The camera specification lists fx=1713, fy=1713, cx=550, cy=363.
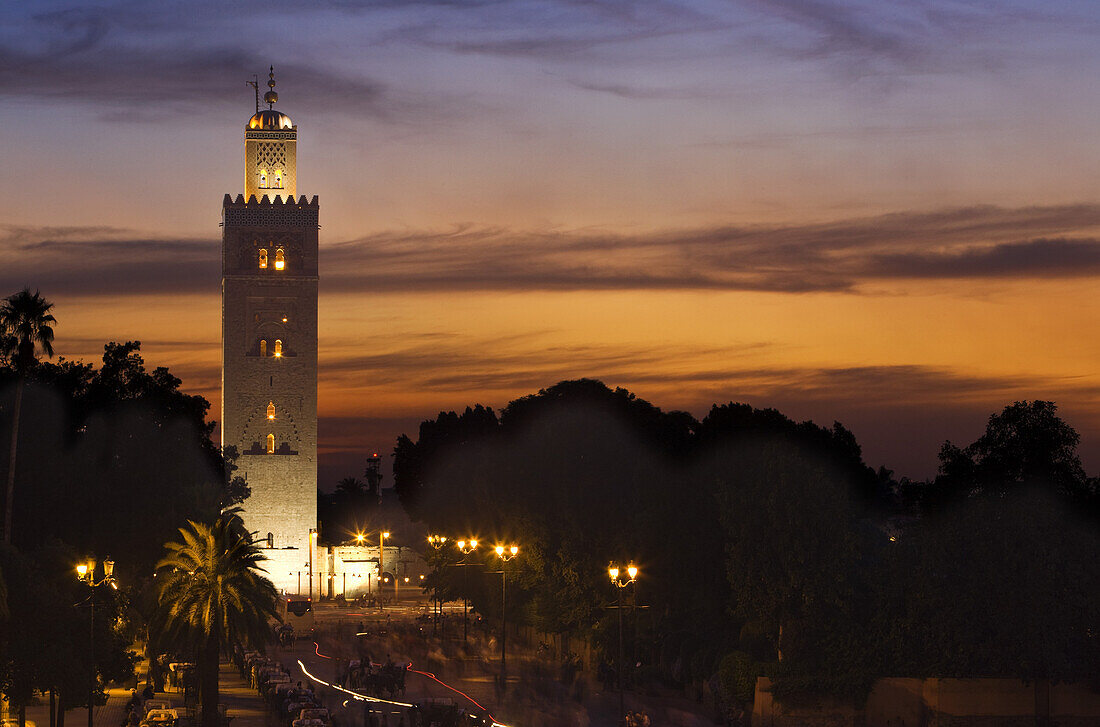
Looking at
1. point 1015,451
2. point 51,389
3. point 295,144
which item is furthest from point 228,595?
point 295,144

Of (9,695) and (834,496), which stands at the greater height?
(834,496)

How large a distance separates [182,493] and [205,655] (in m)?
19.0

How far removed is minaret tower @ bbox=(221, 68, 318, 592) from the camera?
106 metres

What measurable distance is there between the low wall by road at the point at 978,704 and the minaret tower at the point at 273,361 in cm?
6249

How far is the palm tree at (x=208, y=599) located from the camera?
46062 millimetres

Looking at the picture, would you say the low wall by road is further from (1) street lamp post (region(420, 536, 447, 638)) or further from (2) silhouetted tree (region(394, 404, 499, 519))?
(2) silhouetted tree (region(394, 404, 499, 519))

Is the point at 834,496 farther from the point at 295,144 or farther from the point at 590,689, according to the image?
the point at 295,144

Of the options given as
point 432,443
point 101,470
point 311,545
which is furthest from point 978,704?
point 311,545

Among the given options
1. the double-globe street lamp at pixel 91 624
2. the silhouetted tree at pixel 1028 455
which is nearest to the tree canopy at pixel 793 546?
the silhouetted tree at pixel 1028 455

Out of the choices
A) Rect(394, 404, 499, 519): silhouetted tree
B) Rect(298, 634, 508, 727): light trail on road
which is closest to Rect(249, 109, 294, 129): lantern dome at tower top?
Rect(394, 404, 499, 519): silhouetted tree

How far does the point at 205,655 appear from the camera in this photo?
151 ft

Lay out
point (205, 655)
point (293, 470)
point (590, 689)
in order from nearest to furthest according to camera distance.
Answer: point (205, 655) < point (590, 689) < point (293, 470)

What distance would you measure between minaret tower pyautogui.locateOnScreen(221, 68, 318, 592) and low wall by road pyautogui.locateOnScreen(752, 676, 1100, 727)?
62490 mm

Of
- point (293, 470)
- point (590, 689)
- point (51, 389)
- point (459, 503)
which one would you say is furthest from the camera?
point (293, 470)
